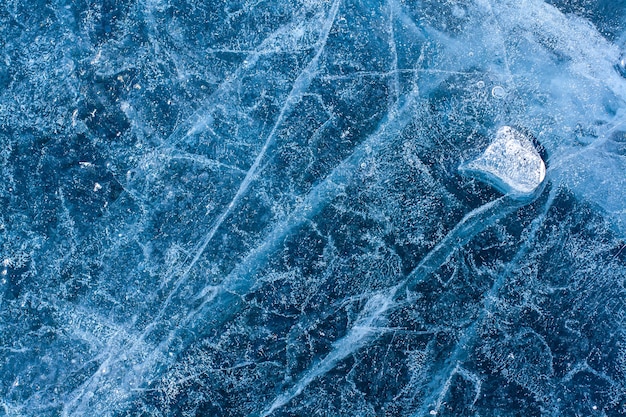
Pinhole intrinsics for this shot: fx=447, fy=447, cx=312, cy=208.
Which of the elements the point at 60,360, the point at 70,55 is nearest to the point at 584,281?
the point at 60,360

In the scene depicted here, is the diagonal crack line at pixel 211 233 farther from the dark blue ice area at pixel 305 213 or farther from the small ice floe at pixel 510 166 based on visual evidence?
the small ice floe at pixel 510 166

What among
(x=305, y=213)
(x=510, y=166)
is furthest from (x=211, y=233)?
(x=510, y=166)

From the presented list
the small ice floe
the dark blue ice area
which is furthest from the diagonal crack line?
the small ice floe

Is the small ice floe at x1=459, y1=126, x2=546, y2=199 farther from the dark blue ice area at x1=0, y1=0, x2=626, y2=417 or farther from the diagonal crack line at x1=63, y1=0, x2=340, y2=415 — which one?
the diagonal crack line at x1=63, y1=0, x2=340, y2=415

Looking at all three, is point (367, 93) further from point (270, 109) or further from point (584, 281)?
point (584, 281)

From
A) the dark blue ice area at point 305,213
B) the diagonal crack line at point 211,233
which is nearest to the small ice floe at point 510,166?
the dark blue ice area at point 305,213
